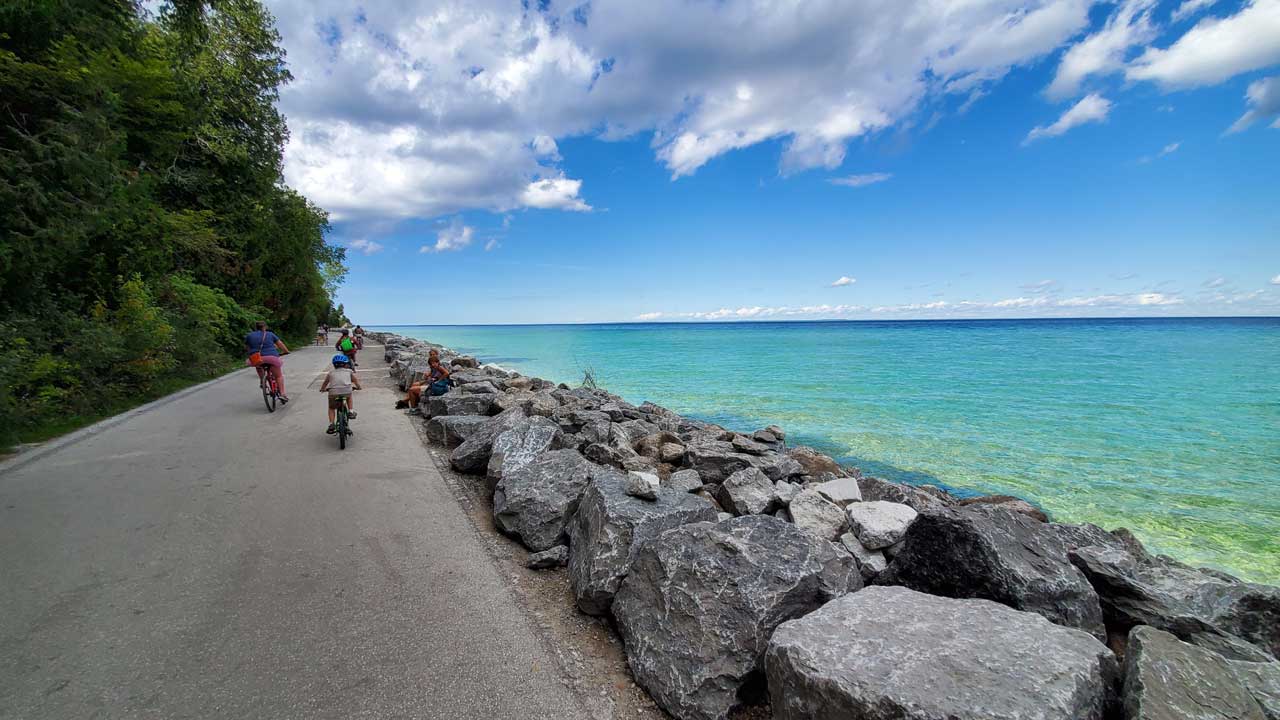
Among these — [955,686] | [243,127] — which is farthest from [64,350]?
[243,127]

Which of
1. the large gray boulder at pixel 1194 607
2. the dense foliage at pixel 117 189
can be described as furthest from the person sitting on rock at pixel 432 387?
the large gray boulder at pixel 1194 607

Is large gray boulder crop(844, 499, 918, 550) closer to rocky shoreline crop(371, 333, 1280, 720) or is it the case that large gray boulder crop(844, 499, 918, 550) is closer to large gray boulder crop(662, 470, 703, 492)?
rocky shoreline crop(371, 333, 1280, 720)

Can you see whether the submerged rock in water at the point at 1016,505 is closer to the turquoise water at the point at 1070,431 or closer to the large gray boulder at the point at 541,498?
the turquoise water at the point at 1070,431

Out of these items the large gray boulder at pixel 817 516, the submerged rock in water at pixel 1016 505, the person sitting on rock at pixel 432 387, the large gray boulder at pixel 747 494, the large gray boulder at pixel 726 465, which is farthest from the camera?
the person sitting on rock at pixel 432 387

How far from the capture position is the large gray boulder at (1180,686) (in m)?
2.14

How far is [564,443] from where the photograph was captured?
772 cm

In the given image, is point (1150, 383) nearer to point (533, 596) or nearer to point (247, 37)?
point (533, 596)

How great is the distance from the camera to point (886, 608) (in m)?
2.91

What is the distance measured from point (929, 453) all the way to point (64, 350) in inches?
765

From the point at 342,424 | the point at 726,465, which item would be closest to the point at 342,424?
the point at 342,424

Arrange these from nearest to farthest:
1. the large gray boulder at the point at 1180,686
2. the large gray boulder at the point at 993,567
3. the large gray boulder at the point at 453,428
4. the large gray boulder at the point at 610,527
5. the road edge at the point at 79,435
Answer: the large gray boulder at the point at 1180,686
the large gray boulder at the point at 993,567
the large gray boulder at the point at 610,527
the road edge at the point at 79,435
the large gray boulder at the point at 453,428

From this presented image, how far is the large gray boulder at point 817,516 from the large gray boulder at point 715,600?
4.05 ft

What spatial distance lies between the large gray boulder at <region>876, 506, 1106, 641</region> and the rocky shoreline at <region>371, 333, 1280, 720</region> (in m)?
0.01

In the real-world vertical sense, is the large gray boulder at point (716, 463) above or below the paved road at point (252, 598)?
below
